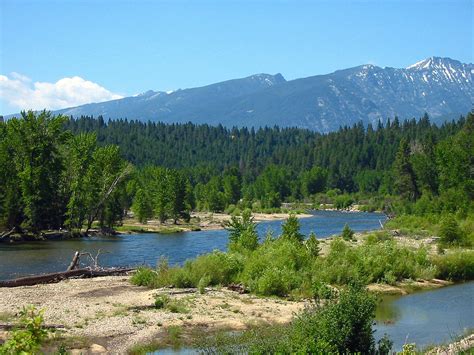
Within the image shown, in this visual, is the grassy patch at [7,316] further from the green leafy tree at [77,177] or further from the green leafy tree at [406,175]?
the green leafy tree at [406,175]

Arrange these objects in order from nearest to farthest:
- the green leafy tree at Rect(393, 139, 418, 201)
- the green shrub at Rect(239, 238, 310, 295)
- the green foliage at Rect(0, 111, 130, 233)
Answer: the green shrub at Rect(239, 238, 310, 295), the green foliage at Rect(0, 111, 130, 233), the green leafy tree at Rect(393, 139, 418, 201)

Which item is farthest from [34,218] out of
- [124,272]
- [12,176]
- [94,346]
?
[94,346]

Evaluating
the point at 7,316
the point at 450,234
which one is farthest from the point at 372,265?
the point at 7,316

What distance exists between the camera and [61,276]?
4184 cm

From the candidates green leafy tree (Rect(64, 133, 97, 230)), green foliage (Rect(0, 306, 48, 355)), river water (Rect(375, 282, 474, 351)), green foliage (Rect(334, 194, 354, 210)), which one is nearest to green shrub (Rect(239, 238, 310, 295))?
river water (Rect(375, 282, 474, 351))

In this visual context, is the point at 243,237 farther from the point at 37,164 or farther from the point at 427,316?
the point at 37,164

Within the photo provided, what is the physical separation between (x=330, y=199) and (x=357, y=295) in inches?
5982

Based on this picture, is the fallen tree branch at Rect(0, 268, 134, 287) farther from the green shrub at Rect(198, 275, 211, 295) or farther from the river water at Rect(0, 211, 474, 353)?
the green shrub at Rect(198, 275, 211, 295)

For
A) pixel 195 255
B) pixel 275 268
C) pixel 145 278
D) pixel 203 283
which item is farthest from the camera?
pixel 195 255

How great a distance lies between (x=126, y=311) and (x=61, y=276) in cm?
1222

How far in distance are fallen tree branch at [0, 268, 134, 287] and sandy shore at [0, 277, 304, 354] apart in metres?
1.56

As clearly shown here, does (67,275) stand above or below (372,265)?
below

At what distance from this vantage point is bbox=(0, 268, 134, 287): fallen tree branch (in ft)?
129

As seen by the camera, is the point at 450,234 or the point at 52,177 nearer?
the point at 450,234
